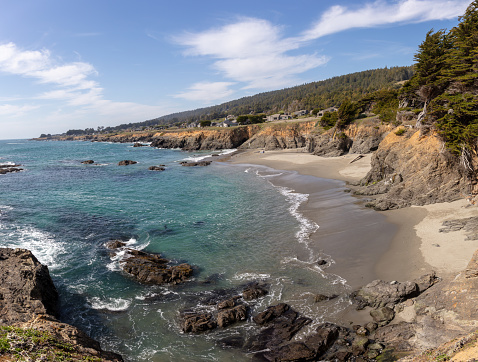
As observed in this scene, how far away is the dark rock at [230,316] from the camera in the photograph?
12820 mm

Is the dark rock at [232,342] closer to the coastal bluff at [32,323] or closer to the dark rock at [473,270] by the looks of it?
the coastal bluff at [32,323]

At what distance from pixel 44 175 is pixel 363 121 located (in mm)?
68970

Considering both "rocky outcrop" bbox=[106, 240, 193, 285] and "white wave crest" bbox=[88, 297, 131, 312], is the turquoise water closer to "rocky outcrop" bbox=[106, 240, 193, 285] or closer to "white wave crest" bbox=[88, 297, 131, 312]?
"white wave crest" bbox=[88, 297, 131, 312]

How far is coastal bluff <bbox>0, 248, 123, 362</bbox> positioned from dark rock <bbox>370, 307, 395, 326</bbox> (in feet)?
35.1

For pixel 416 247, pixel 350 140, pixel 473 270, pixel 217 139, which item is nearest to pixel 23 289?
pixel 473 270

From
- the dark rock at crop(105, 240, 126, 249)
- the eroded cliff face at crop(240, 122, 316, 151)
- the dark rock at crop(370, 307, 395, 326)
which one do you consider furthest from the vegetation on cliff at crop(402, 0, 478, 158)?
the eroded cliff face at crop(240, 122, 316, 151)

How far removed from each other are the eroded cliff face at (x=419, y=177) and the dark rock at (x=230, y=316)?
17.6 metres

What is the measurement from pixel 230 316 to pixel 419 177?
21.9 m

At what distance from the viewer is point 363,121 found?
58594mm

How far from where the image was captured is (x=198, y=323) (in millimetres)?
12734

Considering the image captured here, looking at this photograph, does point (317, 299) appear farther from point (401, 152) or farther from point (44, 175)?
point (44, 175)

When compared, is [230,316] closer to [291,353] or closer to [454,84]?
[291,353]

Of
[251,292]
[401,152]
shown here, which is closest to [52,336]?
[251,292]

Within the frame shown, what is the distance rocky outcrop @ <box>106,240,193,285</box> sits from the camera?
16797 millimetres
